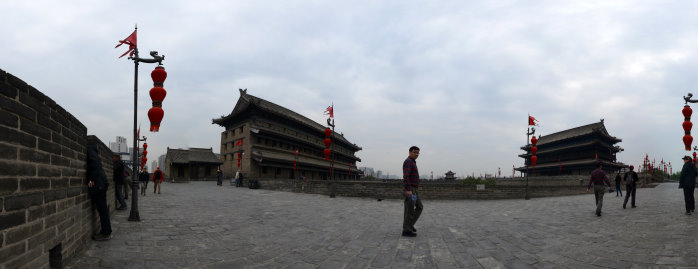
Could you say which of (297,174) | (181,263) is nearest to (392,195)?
(181,263)

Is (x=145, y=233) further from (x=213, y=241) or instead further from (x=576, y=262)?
(x=576, y=262)

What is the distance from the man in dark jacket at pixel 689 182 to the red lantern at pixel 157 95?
11775mm

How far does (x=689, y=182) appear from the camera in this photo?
7.07 meters

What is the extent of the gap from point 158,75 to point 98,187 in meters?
2.90

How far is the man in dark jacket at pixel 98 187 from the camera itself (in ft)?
14.6

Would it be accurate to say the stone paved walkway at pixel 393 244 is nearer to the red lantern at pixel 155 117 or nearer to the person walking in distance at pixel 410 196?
the person walking in distance at pixel 410 196

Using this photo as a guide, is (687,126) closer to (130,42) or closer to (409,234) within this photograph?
(409,234)

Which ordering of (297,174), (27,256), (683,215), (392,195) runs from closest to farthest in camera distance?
1. (27,256)
2. (683,215)
3. (392,195)
4. (297,174)

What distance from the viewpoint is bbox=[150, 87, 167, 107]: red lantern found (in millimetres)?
6352

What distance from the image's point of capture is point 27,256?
8.61 feet

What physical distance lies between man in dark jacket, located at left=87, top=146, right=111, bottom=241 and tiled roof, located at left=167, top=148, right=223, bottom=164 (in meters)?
33.5

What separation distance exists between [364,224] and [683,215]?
7204 millimetres

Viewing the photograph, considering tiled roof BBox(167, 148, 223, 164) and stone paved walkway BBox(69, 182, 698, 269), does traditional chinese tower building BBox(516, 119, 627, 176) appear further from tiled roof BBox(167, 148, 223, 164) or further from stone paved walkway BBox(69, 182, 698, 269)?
tiled roof BBox(167, 148, 223, 164)

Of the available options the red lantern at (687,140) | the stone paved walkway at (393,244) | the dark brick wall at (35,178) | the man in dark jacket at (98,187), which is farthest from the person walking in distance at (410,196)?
the red lantern at (687,140)
